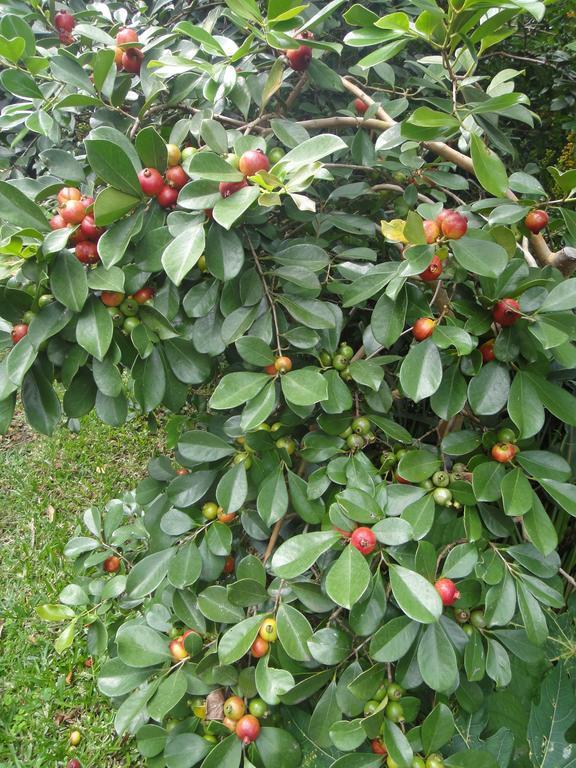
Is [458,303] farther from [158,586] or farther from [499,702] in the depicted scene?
[499,702]

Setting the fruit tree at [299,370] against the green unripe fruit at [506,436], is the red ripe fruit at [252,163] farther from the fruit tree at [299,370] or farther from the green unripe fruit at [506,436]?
the green unripe fruit at [506,436]

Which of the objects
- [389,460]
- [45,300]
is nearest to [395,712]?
[389,460]

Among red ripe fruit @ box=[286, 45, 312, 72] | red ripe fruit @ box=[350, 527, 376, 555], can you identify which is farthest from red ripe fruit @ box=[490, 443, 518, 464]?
red ripe fruit @ box=[286, 45, 312, 72]

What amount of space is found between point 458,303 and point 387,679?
0.67 m

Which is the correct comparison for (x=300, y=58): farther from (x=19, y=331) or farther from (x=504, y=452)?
(x=504, y=452)

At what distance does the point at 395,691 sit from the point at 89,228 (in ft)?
3.00

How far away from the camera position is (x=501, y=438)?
990 millimetres

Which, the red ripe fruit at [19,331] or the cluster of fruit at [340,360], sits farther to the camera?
the cluster of fruit at [340,360]

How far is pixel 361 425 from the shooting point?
3.40 feet

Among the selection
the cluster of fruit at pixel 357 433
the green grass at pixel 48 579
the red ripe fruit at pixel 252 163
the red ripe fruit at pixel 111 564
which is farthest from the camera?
the green grass at pixel 48 579

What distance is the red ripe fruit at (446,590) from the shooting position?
36.4 inches

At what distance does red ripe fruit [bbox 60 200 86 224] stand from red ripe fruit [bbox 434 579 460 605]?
0.81m

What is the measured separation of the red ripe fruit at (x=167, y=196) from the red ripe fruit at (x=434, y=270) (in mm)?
413

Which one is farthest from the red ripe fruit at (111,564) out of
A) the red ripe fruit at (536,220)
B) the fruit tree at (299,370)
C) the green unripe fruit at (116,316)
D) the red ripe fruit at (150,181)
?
the red ripe fruit at (536,220)
